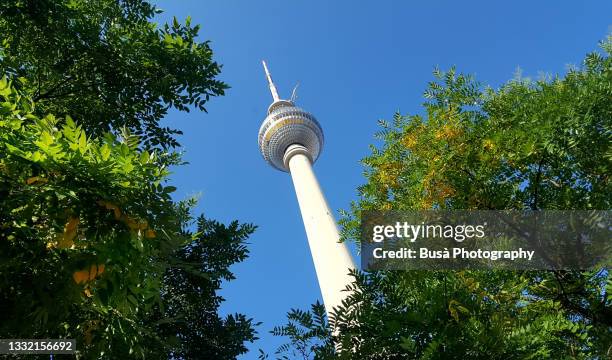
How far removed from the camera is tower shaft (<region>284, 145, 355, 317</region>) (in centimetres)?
2877

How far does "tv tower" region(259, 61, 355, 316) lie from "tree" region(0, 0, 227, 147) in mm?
15071

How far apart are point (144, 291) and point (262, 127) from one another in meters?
48.3

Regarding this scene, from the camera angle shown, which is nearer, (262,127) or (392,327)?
(392,327)

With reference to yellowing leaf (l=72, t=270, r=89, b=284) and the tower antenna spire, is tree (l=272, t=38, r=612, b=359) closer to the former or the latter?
yellowing leaf (l=72, t=270, r=89, b=284)

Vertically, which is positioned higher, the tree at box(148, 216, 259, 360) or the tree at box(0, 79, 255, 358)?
the tree at box(148, 216, 259, 360)

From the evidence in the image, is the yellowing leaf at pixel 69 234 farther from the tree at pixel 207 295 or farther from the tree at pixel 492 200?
the tree at pixel 207 295

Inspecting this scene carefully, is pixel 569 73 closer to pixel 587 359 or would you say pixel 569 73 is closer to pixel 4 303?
pixel 587 359

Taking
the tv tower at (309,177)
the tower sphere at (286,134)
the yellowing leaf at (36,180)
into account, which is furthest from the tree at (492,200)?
the tower sphere at (286,134)

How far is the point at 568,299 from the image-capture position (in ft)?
24.3

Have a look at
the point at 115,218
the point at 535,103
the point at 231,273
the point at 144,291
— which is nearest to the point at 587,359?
the point at 535,103

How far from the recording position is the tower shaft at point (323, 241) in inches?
1133

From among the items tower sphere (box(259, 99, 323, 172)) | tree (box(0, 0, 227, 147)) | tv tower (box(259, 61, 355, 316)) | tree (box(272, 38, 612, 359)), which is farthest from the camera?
tower sphere (box(259, 99, 323, 172))

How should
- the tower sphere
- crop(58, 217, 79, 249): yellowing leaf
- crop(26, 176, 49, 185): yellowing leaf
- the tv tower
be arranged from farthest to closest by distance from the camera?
the tower sphere → the tv tower → crop(58, 217, 79, 249): yellowing leaf → crop(26, 176, 49, 185): yellowing leaf

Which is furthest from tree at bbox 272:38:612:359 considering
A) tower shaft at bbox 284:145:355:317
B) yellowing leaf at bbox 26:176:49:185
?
tower shaft at bbox 284:145:355:317
